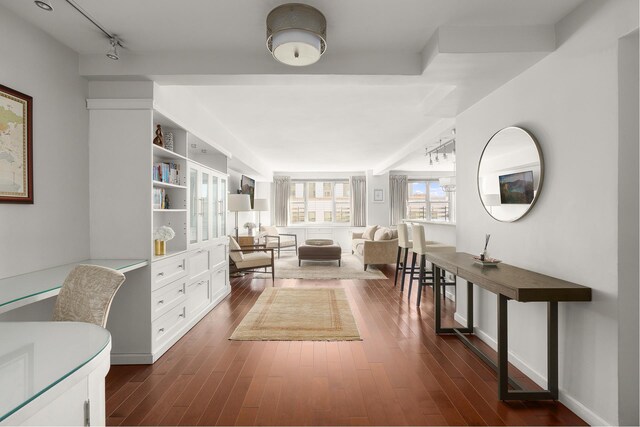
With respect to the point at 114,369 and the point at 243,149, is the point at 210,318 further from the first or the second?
the point at 243,149

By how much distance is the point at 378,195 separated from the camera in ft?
33.1

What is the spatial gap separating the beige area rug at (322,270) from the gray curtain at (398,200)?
96.5 inches

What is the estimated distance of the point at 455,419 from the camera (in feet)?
6.60

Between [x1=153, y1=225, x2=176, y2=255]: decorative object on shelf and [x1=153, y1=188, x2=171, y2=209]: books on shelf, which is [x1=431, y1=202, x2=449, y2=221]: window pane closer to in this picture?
[x1=153, y1=188, x2=171, y2=209]: books on shelf

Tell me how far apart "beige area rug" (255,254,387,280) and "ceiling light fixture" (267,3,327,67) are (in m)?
4.62

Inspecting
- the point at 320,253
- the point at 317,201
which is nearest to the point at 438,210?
the point at 317,201

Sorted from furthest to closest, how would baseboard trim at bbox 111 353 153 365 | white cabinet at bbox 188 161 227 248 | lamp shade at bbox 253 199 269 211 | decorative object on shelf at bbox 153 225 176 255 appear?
lamp shade at bbox 253 199 269 211
white cabinet at bbox 188 161 227 248
decorative object on shelf at bbox 153 225 176 255
baseboard trim at bbox 111 353 153 365

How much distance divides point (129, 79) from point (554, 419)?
13.0 ft

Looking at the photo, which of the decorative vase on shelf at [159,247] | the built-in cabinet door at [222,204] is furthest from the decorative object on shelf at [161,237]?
the built-in cabinet door at [222,204]

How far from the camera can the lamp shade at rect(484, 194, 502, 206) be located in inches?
115

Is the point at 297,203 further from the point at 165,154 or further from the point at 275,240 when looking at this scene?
the point at 165,154

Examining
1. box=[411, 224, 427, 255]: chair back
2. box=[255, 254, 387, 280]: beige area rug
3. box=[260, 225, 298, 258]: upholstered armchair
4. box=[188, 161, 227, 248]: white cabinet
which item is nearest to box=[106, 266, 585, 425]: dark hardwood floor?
box=[188, 161, 227, 248]: white cabinet

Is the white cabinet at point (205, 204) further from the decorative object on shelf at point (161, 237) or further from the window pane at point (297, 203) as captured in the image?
the window pane at point (297, 203)

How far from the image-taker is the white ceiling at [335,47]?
7.02ft
